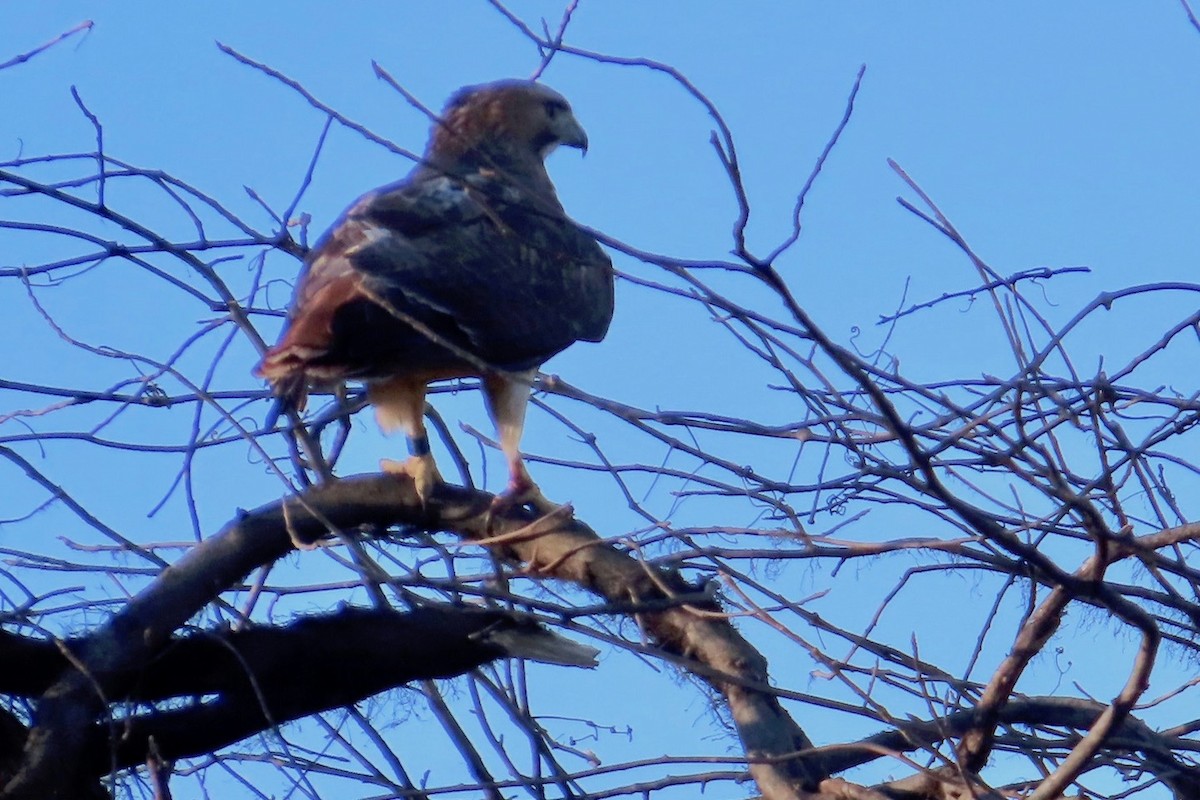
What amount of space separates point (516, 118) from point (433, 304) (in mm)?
1739

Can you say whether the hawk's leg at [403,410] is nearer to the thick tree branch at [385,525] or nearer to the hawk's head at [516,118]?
the thick tree branch at [385,525]

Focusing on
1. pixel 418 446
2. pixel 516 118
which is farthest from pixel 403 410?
pixel 516 118

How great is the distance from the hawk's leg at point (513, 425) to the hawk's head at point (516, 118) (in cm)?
118

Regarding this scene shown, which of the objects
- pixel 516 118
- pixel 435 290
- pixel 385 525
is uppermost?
pixel 516 118

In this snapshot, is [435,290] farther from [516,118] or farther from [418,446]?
[516,118]

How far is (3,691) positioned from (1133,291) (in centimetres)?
219

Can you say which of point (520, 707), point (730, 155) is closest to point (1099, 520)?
point (730, 155)

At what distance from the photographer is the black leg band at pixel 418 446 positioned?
3589mm

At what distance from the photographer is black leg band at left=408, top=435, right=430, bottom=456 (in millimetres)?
3589

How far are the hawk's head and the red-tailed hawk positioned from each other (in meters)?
0.49

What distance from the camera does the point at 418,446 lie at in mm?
3613

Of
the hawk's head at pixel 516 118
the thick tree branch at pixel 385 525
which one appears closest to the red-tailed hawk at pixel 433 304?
the thick tree branch at pixel 385 525

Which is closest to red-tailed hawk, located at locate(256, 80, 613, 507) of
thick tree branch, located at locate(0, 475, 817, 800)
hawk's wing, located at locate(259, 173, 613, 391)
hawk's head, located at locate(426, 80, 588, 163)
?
hawk's wing, located at locate(259, 173, 613, 391)

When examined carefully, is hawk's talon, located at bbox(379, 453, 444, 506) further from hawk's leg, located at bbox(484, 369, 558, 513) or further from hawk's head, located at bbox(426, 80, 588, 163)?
hawk's head, located at bbox(426, 80, 588, 163)
